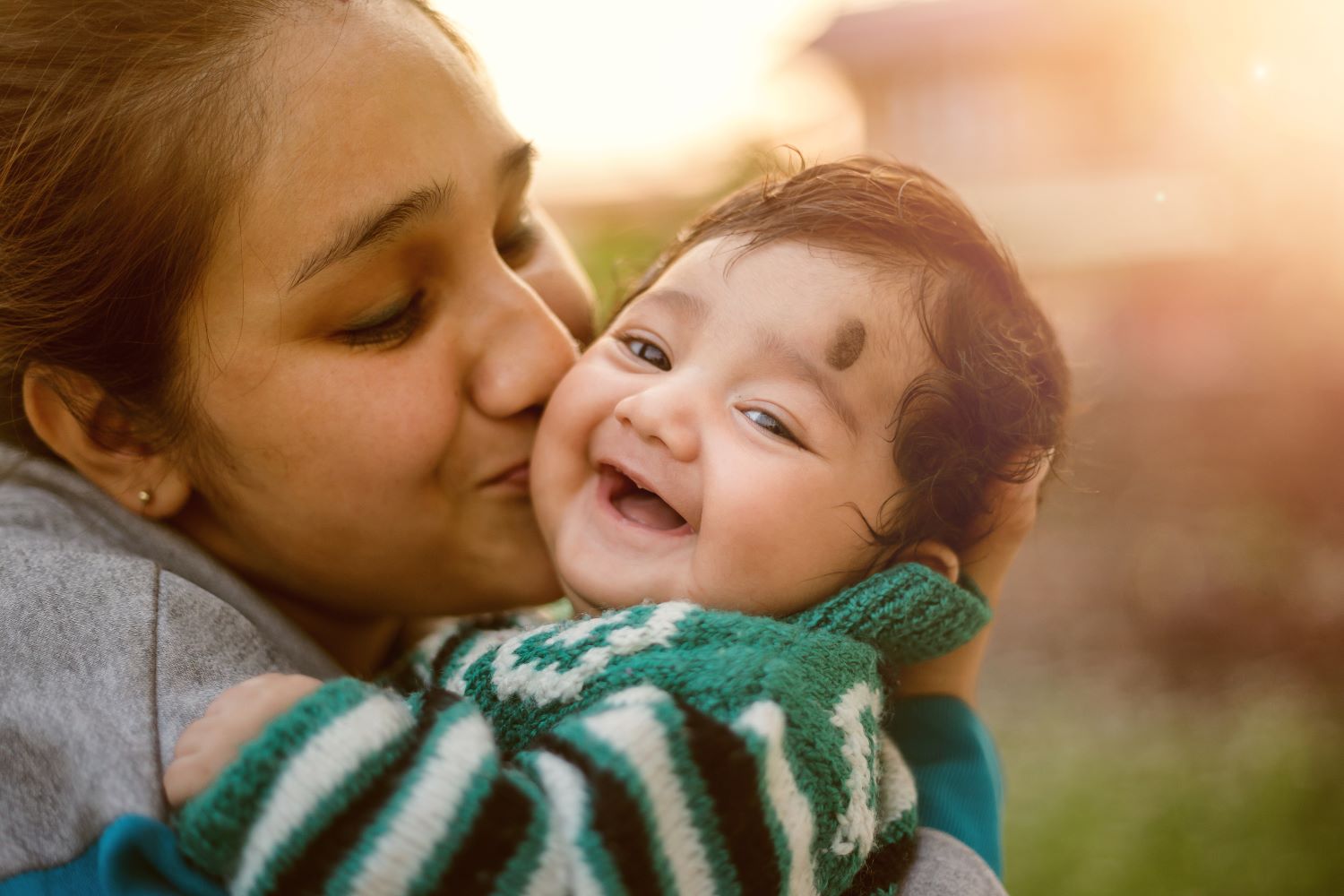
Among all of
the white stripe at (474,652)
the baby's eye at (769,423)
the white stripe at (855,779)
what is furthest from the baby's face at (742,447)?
the white stripe at (855,779)

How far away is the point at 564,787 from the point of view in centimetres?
111

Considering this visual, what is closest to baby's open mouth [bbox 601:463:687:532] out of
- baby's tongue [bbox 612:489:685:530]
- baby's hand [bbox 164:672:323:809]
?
baby's tongue [bbox 612:489:685:530]

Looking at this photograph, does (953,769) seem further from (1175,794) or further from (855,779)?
(1175,794)

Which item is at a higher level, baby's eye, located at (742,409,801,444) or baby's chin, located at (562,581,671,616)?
baby's eye, located at (742,409,801,444)

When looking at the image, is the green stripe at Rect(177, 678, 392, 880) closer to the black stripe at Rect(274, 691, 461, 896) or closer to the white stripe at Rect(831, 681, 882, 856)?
the black stripe at Rect(274, 691, 461, 896)

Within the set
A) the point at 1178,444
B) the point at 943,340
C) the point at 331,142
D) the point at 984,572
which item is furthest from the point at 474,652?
the point at 1178,444

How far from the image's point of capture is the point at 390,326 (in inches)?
64.3

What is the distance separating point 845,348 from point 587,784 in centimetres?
77

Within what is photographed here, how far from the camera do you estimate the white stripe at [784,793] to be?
1169 millimetres

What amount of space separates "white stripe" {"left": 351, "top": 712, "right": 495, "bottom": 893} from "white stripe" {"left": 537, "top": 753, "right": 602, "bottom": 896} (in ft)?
0.24

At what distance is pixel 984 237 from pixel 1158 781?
12.5 feet

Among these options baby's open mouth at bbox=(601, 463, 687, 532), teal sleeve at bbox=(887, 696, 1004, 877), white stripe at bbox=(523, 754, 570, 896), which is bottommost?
teal sleeve at bbox=(887, 696, 1004, 877)

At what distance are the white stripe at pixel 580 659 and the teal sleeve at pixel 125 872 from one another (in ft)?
1.34

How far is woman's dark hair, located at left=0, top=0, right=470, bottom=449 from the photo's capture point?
1.50 meters
